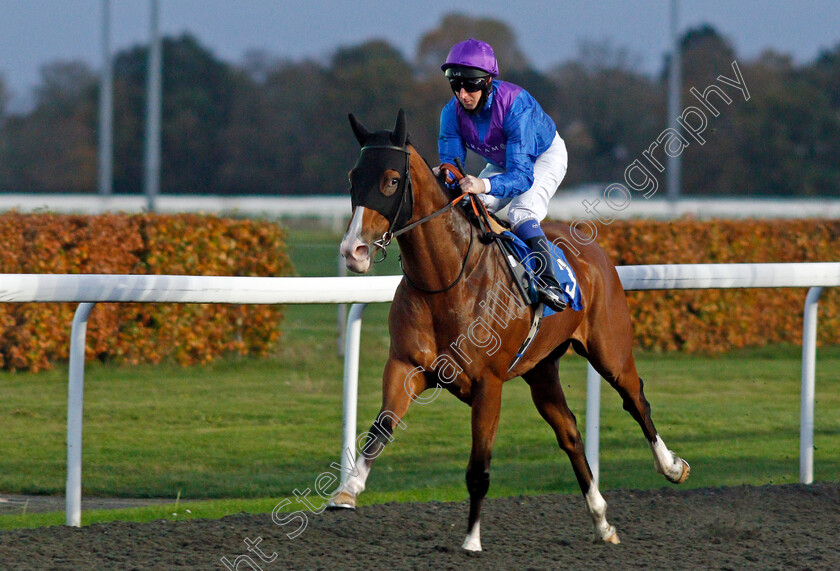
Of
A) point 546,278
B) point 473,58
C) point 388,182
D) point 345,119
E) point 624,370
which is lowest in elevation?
point 624,370

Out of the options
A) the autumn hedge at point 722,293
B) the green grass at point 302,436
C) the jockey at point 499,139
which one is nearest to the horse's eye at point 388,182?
the jockey at point 499,139

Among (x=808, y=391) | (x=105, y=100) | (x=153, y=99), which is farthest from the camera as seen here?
(x=105, y=100)

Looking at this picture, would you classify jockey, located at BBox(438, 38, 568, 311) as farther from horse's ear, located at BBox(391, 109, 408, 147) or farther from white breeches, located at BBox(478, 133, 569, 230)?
horse's ear, located at BBox(391, 109, 408, 147)

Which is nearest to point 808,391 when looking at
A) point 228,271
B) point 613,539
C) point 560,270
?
point 613,539

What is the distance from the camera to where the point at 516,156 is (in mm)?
3967

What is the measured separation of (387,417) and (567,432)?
974mm

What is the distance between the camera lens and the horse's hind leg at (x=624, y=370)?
4.41 m

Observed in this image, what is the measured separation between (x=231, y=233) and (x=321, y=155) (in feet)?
105

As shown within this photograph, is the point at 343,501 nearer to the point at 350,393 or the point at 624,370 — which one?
the point at 350,393

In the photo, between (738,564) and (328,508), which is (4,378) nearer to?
(328,508)

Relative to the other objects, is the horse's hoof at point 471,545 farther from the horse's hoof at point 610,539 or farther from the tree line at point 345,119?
the tree line at point 345,119

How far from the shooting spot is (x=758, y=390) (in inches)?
313

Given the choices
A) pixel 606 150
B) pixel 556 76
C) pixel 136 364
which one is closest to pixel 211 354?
pixel 136 364

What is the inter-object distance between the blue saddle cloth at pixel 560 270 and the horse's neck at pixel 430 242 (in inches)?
13.4
